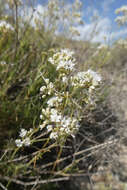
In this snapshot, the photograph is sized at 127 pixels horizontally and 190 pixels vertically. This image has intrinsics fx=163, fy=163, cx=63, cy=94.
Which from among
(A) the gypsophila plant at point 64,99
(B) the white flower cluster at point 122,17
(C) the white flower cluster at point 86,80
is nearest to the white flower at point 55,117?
(A) the gypsophila plant at point 64,99

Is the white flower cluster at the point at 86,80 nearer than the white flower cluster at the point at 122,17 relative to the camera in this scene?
Yes

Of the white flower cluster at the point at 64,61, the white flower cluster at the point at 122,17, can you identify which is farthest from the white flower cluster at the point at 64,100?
the white flower cluster at the point at 122,17

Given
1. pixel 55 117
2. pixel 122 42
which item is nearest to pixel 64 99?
pixel 55 117

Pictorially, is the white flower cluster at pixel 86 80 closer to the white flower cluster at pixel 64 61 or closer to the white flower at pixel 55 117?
the white flower cluster at pixel 64 61

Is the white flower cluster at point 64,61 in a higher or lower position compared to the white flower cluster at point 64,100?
higher

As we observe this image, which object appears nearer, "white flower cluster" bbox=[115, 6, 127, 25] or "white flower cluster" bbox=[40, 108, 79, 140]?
"white flower cluster" bbox=[40, 108, 79, 140]

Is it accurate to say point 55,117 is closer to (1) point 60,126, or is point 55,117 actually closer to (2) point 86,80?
(1) point 60,126

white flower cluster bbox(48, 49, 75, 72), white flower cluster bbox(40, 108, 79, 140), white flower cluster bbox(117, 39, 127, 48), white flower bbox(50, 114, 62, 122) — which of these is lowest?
white flower cluster bbox(40, 108, 79, 140)

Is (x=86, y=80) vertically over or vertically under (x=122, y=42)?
under

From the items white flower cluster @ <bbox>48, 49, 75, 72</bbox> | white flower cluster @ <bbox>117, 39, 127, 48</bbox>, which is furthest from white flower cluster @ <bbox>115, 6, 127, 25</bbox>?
white flower cluster @ <bbox>48, 49, 75, 72</bbox>

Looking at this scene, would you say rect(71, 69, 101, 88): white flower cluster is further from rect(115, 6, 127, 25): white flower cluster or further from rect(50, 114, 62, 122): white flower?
rect(115, 6, 127, 25): white flower cluster

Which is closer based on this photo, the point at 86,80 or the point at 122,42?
the point at 86,80

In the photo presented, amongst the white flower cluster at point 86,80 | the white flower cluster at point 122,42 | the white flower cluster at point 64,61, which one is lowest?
the white flower cluster at point 86,80

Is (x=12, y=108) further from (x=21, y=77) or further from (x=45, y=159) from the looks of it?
(x=45, y=159)
